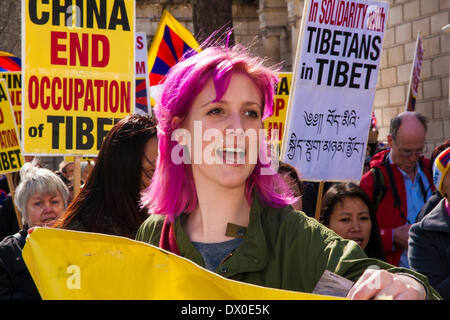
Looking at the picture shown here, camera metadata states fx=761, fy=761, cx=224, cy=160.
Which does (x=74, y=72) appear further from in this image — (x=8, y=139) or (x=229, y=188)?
(x=229, y=188)

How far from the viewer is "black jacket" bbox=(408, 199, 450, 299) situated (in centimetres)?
373

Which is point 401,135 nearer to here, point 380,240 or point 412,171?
point 412,171

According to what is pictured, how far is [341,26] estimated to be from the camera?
5637mm

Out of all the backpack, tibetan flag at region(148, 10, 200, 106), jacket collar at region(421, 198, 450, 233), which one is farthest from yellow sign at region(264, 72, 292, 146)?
Result: jacket collar at region(421, 198, 450, 233)

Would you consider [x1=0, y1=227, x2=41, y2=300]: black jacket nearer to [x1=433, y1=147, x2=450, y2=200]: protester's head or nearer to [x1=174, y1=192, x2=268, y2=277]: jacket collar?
[x1=174, y1=192, x2=268, y2=277]: jacket collar

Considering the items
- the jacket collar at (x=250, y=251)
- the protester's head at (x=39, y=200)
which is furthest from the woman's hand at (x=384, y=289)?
the protester's head at (x=39, y=200)

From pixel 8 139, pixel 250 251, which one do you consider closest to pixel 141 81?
pixel 8 139

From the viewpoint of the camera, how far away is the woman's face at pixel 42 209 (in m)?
4.37

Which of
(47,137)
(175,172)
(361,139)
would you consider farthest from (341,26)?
(175,172)

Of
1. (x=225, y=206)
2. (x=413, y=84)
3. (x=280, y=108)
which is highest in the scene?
(x=413, y=84)

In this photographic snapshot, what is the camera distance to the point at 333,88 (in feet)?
18.4

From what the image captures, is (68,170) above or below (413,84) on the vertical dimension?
below

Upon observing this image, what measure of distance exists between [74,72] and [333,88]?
190 centimetres
